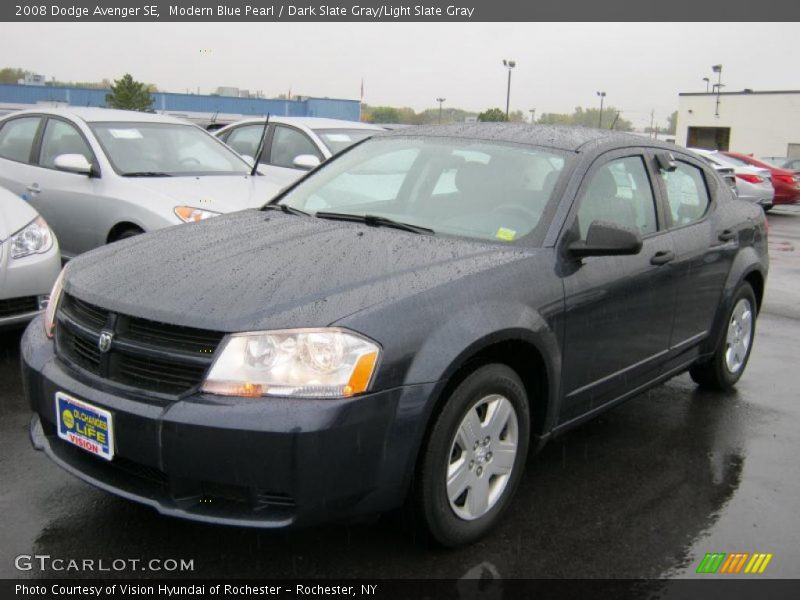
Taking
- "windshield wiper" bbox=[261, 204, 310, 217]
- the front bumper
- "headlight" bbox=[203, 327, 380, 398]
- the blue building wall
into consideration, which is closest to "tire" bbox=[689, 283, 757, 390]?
"windshield wiper" bbox=[261, 204, 310, 217]

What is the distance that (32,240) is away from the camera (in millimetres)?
5230

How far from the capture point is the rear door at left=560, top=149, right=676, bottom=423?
3.53 meters

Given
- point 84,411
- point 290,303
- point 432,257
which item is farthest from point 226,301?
point 432,257

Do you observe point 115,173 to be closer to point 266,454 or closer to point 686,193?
point 686,193

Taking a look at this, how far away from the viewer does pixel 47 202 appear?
7.02 meters

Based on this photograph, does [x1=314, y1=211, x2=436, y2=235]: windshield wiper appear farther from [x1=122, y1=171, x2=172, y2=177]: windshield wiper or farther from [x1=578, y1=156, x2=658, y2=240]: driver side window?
[x1=122, y1=171, x2=172, y2=177]: windshield wiper

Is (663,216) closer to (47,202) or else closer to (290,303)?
(290,303)

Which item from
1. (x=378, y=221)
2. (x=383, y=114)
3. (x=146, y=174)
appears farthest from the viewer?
(x=383, y=114)

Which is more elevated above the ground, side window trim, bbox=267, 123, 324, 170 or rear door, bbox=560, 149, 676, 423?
side window trim, bbox=267, 123, 324, 170

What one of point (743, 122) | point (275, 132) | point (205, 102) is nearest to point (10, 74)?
point (205, 102)

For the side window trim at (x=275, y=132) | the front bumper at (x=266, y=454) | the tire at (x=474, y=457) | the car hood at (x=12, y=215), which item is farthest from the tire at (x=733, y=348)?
the side window trim at (x=275, y=132)

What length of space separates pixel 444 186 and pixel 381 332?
1.43m

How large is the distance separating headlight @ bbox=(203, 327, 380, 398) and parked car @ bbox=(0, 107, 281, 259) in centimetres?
378

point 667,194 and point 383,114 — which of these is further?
point 383,114
